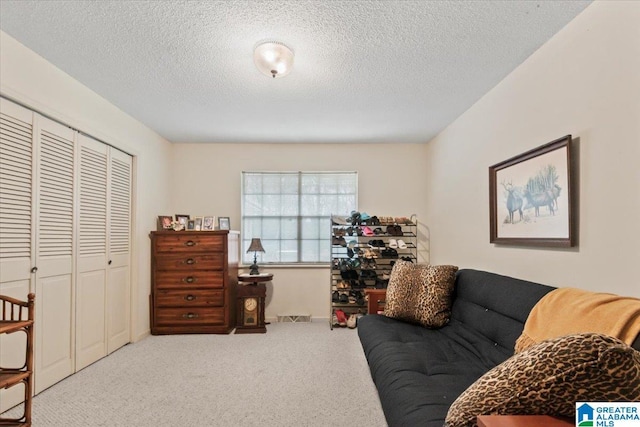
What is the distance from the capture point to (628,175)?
1.75 m

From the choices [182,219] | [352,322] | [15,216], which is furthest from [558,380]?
[182,219]

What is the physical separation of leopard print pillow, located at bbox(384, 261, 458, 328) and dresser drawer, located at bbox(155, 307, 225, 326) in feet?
7.29

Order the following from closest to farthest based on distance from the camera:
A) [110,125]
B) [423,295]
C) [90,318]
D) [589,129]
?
[589,129] < [423,295] < [90,318] < [110,125]

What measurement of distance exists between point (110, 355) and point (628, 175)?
4.30 meters

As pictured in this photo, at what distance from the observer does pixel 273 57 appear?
2488 millimetres

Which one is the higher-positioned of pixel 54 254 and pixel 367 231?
pixel 367 231

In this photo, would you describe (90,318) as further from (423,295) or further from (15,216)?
(423,295)

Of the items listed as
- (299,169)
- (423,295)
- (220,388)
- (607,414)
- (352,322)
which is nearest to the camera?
(607,414)

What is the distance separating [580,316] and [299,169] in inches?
159

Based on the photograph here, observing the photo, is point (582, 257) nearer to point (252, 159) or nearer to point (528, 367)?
point (528, 367)

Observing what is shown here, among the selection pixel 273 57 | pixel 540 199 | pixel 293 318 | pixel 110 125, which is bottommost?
pixel 293 318

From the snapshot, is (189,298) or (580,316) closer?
(580,316)

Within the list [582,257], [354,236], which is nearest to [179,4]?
[582,257]

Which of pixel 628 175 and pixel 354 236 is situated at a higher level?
pixel 628 175
